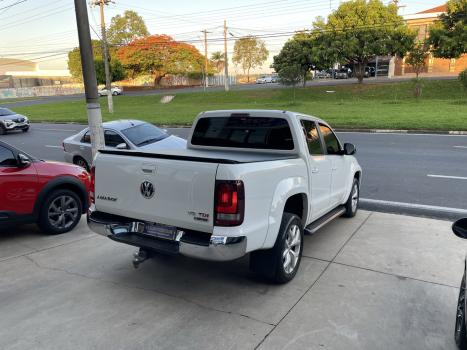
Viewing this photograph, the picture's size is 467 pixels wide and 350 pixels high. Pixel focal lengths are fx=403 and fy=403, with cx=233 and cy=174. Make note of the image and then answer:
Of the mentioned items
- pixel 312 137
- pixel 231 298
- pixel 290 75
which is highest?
pixel 290 75

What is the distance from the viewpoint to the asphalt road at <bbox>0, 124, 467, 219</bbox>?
7.16 metres

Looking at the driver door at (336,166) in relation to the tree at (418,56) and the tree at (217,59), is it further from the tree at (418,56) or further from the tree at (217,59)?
the tree at (217,59)

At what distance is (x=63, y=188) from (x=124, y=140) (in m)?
3.69

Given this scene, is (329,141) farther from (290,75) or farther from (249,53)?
(249,53)

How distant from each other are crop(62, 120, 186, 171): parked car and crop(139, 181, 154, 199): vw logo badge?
5.61 m

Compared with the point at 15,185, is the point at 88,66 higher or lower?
higher

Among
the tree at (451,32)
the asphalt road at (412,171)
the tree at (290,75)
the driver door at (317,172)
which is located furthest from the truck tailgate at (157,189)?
the tree at (451,32)

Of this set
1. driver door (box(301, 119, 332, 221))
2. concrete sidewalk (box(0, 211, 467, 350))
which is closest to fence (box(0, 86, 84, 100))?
concrete sidewalk (box(0, 211, 467, 350))

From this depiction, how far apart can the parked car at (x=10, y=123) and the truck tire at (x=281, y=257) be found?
23.0 meters

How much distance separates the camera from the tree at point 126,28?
66938 mm

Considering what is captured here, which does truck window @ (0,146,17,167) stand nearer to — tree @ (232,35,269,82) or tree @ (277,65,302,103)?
tree @ (277,65,302,103)

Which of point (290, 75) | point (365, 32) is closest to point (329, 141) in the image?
point (290, 75)

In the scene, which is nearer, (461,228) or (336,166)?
(461,228)

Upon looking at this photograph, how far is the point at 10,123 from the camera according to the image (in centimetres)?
2283
